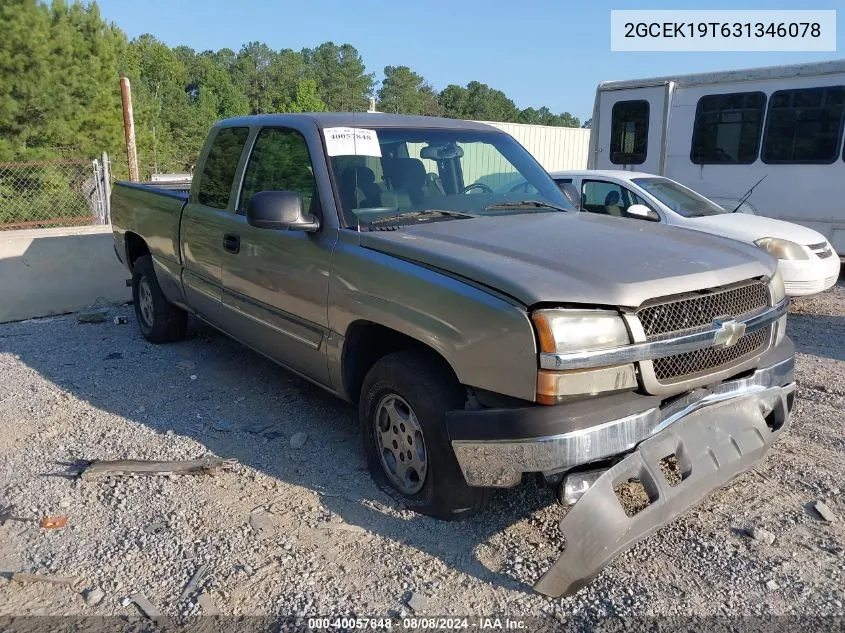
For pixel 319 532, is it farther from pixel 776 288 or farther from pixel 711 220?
pixel 711 220

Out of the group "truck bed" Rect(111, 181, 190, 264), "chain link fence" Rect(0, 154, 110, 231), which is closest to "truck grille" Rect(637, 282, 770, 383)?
"truck bed" Rect(111, 181, 190, 264)

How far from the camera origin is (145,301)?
6492 mm

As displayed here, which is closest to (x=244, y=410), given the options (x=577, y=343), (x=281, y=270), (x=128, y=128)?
(x=281, y=270)

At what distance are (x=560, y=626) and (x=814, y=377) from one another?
3.77 meters

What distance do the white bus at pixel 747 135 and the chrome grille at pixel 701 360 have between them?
7353mm

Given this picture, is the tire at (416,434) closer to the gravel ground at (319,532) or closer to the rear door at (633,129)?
the gravel ground at (319,532)

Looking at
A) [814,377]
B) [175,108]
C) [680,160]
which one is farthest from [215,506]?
[175,108]

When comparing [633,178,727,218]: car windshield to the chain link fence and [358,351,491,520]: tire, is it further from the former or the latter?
the chain link fence

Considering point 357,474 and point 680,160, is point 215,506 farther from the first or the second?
point 680,160

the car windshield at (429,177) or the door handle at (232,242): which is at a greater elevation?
the car windshield at (429,177)

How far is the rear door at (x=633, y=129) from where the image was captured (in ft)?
36.7

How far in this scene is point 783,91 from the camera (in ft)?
32.3

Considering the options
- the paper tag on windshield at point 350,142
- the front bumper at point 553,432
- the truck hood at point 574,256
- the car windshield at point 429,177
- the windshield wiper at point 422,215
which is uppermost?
the paper tag on windshield at point 350,142

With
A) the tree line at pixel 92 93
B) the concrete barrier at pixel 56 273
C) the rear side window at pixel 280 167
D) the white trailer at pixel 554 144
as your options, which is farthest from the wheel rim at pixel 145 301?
the white trailer at pixel 554 144
